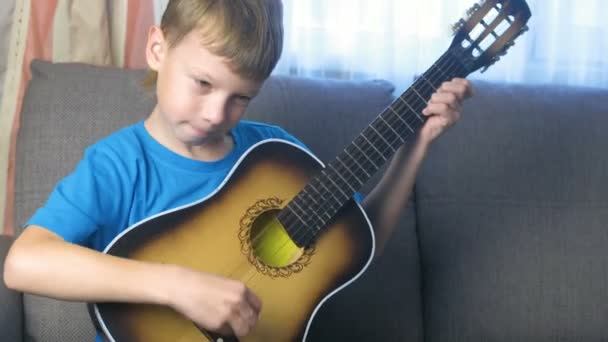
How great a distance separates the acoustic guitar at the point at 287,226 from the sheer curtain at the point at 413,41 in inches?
25.9

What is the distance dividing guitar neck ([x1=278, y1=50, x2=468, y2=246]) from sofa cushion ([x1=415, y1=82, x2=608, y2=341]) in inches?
18.2

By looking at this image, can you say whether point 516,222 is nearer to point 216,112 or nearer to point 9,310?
point 216,112

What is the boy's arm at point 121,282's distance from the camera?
94cm

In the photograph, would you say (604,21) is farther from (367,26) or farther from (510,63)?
(367,26)

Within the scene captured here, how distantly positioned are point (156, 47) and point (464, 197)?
84 cm

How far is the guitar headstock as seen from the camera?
4.06 ft

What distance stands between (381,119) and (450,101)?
12cm

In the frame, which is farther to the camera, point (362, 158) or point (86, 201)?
point (362, 158)

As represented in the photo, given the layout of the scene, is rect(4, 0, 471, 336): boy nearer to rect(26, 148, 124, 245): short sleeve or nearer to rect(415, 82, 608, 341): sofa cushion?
rect(26, 148, 124, 245): short sleeve

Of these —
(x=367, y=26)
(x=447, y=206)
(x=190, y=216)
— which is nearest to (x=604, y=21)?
(x=367, y=26)

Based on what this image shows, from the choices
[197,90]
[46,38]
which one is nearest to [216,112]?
[197,90]

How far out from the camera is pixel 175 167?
3.77 feet

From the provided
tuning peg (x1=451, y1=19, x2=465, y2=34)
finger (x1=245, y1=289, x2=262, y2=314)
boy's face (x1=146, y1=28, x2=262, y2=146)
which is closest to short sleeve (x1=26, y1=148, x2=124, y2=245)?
boy's face (x1=146, y1=28, x2=262, y2=146)

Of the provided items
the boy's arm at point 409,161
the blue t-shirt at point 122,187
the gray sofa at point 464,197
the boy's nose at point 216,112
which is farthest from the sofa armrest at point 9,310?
the boy's arm at point 409,161
